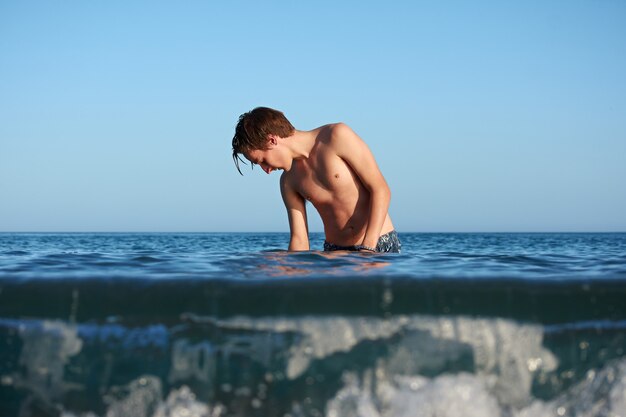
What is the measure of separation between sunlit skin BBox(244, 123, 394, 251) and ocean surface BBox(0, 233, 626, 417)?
1639 mm

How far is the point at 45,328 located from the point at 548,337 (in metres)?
1.96

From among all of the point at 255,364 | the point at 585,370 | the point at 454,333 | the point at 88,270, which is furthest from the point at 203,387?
the point at 585,370

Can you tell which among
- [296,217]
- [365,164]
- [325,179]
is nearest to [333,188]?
[325,179]

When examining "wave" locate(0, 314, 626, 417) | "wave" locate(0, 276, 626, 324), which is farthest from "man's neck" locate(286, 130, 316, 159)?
"wave" locate(0, 314, 626, 417)

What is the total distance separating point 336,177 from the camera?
14.6 feet

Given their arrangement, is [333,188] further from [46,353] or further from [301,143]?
[46,353]

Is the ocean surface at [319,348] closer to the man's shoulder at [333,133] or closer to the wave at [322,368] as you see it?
the wave at [322,368]

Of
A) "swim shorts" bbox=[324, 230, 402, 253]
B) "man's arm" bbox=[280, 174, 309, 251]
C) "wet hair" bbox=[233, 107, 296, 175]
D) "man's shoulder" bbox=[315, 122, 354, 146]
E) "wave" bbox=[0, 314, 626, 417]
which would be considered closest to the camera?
"wave" bbox=[0, 314, 626, 417]

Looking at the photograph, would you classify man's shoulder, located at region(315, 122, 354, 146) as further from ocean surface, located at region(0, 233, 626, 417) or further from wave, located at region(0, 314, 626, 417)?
wave, located at region(0, 314, 626, 417)

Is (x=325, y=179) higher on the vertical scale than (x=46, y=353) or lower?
higher

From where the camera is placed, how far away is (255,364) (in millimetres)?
2434

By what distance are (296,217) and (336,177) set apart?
0.62 meters

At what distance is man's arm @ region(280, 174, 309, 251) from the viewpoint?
4.85m

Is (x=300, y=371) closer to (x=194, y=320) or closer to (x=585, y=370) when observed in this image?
(x=194, y=320)
